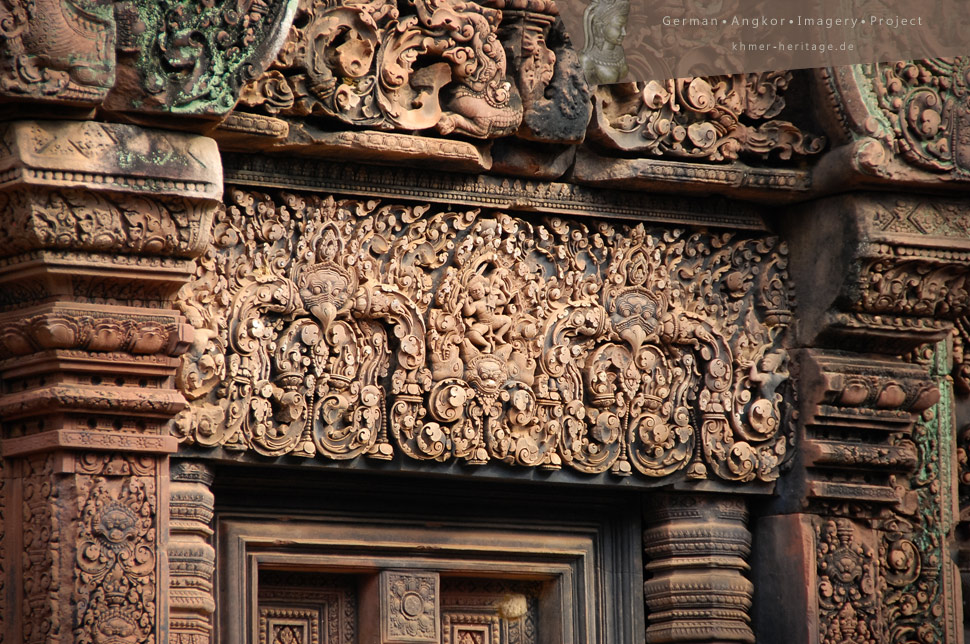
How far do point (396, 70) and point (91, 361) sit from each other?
4.31 ft

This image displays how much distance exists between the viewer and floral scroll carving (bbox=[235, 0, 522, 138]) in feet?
18.7

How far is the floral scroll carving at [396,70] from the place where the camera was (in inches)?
225

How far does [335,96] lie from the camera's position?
5758 mm

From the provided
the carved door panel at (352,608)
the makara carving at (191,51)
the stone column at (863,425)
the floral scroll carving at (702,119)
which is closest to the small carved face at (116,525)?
the carved door panel at (352,608)

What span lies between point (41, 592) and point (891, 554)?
295 cm

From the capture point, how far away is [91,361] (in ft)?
17.3

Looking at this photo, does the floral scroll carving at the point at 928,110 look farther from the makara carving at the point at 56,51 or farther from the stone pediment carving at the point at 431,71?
the makara carving at the point at 56,51

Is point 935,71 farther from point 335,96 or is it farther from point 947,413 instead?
point 335,96

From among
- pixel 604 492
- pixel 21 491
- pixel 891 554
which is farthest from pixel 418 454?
pixel 891 554

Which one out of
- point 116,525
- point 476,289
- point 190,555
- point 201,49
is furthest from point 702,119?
point 116,525

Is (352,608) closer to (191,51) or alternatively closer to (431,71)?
(431,71)

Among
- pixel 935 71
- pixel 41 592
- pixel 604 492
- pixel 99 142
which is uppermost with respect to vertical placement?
pixel 935 71

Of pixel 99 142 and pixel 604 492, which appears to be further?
pixel 604 492

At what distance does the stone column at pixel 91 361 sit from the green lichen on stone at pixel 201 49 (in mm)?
129
